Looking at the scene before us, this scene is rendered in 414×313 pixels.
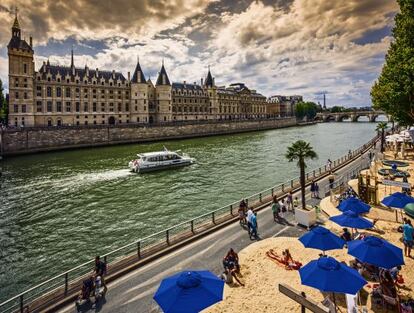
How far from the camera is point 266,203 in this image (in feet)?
70.6

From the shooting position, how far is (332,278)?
8.19m

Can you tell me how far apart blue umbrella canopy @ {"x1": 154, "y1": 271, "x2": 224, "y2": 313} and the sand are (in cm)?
263

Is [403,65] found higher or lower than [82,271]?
higher

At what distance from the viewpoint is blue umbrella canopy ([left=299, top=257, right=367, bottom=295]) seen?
794cm

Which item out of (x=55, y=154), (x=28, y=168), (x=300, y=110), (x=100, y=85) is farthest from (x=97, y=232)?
(x=300, y=110)

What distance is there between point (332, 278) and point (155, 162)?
35578 millimetres

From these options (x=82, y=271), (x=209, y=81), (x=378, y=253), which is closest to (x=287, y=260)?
(x=378, y=253)

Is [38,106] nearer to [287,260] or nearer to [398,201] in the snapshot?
[287,260]

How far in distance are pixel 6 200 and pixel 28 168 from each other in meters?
17.7

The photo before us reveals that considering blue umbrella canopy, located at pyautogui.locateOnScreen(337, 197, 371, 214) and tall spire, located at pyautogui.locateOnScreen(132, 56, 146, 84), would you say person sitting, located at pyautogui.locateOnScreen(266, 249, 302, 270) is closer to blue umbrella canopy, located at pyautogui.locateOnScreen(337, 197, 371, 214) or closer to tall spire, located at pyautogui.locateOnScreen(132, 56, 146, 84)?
blue umbrella canopy, located at pyautogui.locateOnScreen(337, 197, 371, 214)

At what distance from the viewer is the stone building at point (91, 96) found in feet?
238

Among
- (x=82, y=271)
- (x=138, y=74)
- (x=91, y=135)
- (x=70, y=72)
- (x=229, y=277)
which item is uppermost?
(x=138, y=74)

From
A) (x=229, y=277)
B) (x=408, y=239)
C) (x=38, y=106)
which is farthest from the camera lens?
(x=38, y=106)

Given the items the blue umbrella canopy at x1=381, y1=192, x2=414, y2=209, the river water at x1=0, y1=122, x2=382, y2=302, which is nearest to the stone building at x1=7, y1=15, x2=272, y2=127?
the river water at x1=0, y1=122, x2=382, y2=302
